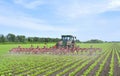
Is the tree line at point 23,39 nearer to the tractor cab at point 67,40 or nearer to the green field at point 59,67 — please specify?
the tractor cab at point 67,40

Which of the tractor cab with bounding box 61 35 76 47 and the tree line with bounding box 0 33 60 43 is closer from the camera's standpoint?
the tractor cab with bounding box 61 35 76 47

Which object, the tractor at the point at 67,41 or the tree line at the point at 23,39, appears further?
the tree line at the point at 23,39

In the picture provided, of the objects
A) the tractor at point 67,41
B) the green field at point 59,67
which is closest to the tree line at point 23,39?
the tractor at point 67,41

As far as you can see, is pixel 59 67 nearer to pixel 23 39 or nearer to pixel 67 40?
pixel 67 40

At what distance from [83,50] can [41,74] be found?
794 inches

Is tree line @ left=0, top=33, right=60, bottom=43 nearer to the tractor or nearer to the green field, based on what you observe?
the tractor

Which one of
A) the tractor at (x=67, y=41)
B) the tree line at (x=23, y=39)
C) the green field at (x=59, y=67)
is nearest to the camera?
the green field at (x=59, y=67)

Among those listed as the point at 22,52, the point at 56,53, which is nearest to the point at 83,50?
the point at 56,53

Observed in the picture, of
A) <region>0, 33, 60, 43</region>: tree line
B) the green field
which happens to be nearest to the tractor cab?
the green field

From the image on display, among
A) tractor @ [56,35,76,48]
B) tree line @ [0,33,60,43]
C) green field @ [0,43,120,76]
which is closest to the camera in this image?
green field @ [0,43,120,76]

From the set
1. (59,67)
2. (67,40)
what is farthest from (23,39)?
(59,67)

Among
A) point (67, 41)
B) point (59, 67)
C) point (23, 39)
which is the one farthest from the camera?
point (23, 39)

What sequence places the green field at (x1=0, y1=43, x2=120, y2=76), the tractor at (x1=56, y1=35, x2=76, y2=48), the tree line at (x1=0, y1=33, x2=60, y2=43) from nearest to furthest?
the green field at (x1=0, y1=43, x2=120, y2=76) → the tractor at (x1=56, y1=35, x2=76, y2=48) → the tree line at (x1=0, y1=33, x2=60, y2=43)

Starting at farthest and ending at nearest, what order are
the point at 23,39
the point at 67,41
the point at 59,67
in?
the point at 23,39 < the point at 67,41 < the point at 59,67
